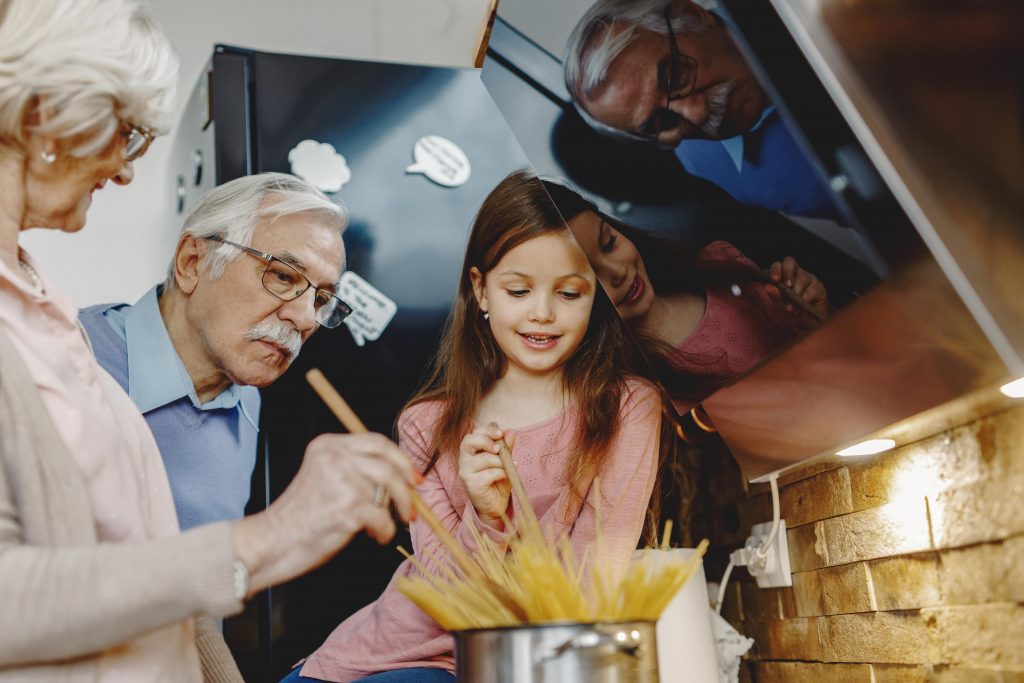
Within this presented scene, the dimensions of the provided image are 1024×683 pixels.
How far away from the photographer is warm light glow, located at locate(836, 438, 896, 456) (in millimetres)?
1165


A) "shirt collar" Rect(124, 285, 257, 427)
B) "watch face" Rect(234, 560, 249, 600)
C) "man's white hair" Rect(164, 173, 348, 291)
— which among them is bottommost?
"watch face" Rect(234, 560, 249, 600)

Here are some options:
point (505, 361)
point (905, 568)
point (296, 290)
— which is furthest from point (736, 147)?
point (296, 290)

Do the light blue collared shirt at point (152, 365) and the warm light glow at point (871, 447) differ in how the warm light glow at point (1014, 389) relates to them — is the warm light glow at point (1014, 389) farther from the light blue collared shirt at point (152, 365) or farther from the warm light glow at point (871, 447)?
the light blue collared shirt at point (152, 365)

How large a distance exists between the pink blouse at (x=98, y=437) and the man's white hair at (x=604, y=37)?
1.71 ft

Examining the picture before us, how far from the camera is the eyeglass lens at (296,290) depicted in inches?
58.3

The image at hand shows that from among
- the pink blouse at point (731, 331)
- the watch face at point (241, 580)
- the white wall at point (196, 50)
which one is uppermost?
the white wall at point (196, 50)

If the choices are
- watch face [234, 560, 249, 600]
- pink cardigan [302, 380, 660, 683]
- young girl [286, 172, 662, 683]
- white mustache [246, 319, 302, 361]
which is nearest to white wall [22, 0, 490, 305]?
white mustache [246, 319, 302, 361]

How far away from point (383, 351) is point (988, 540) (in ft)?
3.13

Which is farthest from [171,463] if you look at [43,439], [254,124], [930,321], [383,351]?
[930,321]

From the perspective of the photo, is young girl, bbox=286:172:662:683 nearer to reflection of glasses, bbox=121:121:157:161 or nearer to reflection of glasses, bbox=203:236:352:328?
reflection of glasses, bbox=203:236:352:328

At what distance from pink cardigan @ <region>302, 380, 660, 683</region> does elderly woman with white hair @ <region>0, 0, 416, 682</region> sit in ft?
1.40

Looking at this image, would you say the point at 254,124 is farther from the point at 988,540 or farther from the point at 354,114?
the point at 988,540

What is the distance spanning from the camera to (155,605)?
66cm

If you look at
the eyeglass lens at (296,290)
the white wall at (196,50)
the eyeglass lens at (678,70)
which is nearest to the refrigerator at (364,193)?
the eyeglass lens at (296,290)
